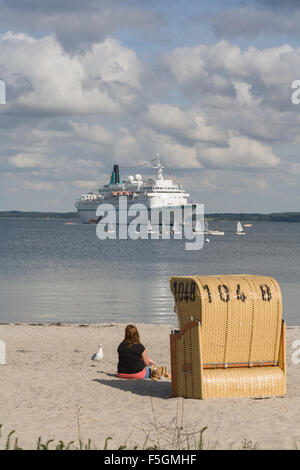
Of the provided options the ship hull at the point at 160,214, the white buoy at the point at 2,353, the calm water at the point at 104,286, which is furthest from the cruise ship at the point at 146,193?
the white buoy at the point at 2,353

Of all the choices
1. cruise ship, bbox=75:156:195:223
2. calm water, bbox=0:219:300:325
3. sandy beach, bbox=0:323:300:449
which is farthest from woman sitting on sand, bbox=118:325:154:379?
cruise ship, bbox=75:156:195:223

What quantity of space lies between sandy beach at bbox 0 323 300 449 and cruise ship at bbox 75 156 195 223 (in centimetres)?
12936

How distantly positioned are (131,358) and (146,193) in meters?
132

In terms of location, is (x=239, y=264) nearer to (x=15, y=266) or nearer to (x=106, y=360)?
(x=15, y=266)

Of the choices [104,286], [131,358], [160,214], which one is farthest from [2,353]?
[160,214]

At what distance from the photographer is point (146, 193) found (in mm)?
142875

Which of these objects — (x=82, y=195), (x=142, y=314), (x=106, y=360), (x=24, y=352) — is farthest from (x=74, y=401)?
(x=82, y=195)

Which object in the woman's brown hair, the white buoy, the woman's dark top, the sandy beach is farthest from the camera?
the white buoy

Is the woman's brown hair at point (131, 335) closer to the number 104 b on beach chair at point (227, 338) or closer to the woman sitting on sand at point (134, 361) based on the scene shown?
the woman sitting on sand at point (134, 361)

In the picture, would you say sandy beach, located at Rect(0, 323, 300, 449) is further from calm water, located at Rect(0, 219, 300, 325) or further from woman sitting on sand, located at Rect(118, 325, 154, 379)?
calm water, located at Rect(0, 219, 300, 325)

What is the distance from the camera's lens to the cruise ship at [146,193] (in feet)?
467

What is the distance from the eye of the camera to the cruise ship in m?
142

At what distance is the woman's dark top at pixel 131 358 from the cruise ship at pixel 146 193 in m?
130

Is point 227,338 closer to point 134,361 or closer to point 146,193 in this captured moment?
point 134,361
